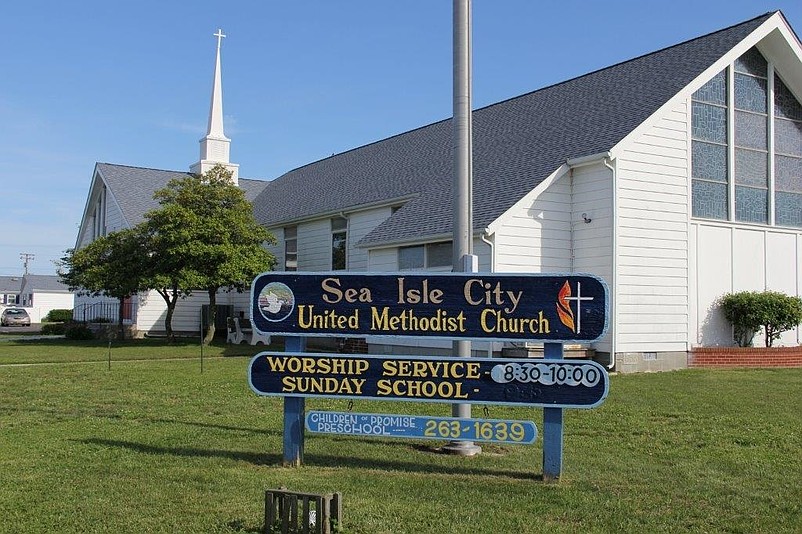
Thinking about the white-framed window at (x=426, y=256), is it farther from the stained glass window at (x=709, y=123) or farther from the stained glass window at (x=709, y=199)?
the stained glass window at (x=709, y=123)

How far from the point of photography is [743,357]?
19781 millimetres

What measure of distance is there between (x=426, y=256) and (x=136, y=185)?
2051cm

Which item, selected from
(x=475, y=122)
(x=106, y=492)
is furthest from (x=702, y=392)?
(x=475, y=122)

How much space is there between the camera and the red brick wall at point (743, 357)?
19.6 metres

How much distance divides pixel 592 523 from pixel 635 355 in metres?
12.7

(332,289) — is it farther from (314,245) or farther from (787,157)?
(314,245)

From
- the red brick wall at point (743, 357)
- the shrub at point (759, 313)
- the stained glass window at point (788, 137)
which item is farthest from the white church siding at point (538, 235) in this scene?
the stained glass window at point (788, 137)

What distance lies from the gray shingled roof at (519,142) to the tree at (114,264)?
5.34 m

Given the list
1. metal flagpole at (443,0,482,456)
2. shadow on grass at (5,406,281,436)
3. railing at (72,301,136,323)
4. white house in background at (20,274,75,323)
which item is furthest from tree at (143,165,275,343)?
white house in background at (20,274,75,323)

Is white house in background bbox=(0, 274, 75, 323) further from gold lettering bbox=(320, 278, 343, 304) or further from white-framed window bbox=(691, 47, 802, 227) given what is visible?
gold lettering bbox=(320, 278, 343, 304)

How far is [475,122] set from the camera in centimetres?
2736

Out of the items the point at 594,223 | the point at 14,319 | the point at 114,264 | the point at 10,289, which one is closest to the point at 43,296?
the point at 10,289

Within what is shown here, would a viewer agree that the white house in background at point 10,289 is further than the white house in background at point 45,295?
Yes

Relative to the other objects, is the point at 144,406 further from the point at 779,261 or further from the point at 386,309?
the point at 779,261
